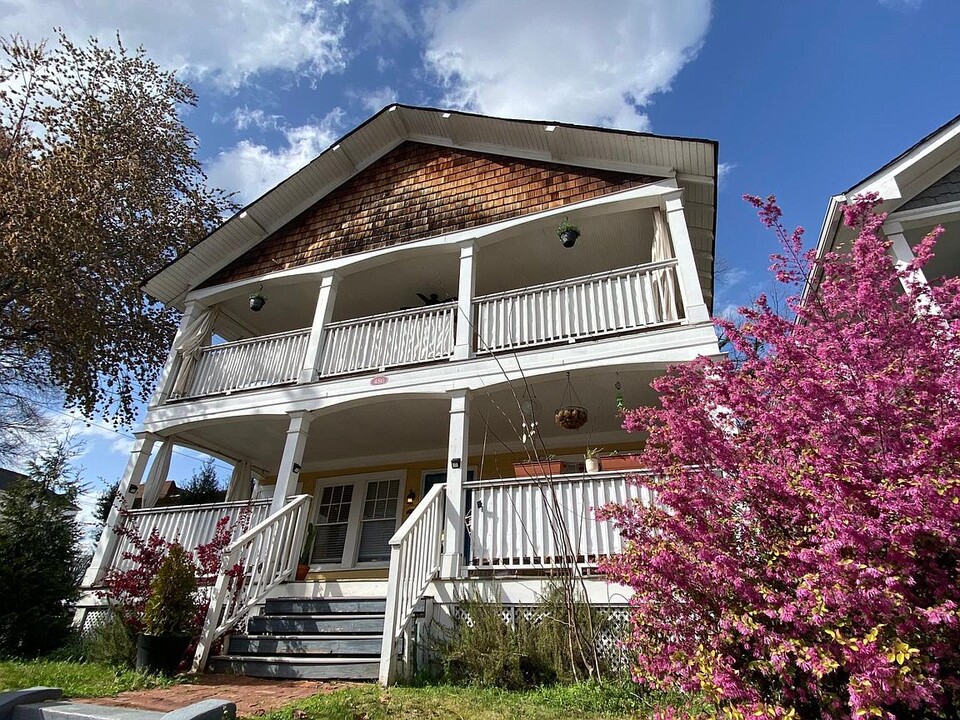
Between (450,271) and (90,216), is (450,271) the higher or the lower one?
the lower one

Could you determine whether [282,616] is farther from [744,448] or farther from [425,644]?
[744,448]

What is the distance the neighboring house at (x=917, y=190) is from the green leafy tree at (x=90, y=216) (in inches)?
619

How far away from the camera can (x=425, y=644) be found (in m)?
5.65

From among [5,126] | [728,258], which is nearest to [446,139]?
[5,126]

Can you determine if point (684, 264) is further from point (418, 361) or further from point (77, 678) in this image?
point (77, 678)

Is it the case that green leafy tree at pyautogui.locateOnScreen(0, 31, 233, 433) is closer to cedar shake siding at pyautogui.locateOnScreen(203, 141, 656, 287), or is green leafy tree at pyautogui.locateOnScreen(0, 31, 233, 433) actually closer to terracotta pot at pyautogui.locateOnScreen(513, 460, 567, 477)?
cedar shake siding at pyautogui.locateOnScreen(203, 141, 656, 287)

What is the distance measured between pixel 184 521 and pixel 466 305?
18.7 feet

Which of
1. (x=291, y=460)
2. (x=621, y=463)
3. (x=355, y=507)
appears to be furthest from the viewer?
(x=355, y=507)

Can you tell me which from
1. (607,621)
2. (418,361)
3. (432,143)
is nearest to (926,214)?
(607,621)

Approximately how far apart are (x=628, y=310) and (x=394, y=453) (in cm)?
590

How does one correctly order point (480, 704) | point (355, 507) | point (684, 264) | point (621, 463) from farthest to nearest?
point (355, 507) → point (684, 264) → point (621, 463) → point (480, 704)

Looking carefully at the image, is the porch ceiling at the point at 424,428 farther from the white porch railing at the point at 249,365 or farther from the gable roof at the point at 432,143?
the gable roof at the point at 432,143

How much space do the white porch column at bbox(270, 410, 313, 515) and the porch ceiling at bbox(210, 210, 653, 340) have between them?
3.19 meters

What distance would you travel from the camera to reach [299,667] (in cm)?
559
